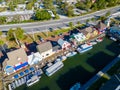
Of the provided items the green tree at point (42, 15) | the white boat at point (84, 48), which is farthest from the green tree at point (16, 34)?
the white boat at point (84, 48)

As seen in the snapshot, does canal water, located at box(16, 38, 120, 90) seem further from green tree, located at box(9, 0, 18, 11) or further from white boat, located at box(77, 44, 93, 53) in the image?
green tree, located at box(9, 0, 18, 11)

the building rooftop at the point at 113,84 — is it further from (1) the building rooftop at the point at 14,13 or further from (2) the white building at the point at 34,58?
(1) the building rooftop at the point at 14,13

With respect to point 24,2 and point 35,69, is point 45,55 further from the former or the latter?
point 24,2

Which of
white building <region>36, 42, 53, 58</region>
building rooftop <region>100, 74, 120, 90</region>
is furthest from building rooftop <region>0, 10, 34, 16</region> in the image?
building rooftop <region>100, 74, 120, 90</region>

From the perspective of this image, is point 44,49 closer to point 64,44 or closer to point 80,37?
point 64,44

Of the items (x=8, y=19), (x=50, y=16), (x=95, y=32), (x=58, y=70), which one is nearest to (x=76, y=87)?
(x=58, y=70)

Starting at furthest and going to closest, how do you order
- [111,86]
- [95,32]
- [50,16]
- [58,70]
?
[50,16]
[95,32]
[58,70]
[111,86]
